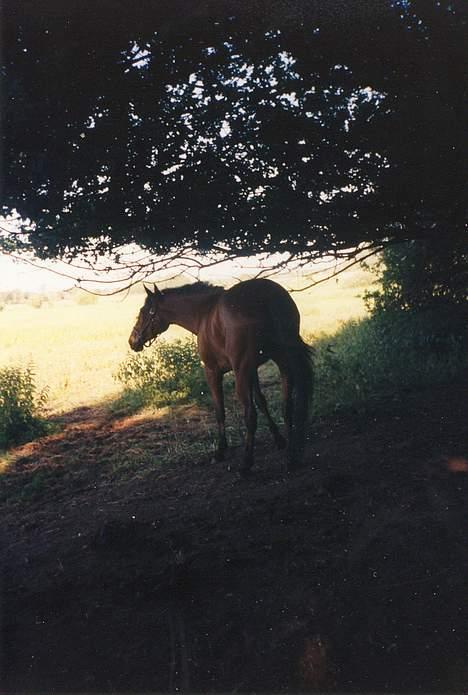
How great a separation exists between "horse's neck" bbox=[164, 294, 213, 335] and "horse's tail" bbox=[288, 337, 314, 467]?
5.96 ft

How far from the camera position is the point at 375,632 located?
2.85 metres

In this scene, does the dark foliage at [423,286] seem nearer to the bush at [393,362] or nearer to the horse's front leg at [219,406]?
the bush at [393,362]

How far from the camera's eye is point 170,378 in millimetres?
11406

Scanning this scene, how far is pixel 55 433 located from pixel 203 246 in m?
6.44

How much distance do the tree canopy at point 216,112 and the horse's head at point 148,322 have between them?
2703mm

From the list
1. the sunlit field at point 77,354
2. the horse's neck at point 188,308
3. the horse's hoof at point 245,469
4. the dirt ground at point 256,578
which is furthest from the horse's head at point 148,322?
the horse's hoof at point 245,469

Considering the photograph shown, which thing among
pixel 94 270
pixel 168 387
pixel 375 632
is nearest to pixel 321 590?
pixel 375 632

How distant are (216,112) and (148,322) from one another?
4020mm

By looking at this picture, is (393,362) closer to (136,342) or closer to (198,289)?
(198,289)

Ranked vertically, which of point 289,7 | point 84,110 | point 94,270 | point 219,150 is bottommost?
point 94,270

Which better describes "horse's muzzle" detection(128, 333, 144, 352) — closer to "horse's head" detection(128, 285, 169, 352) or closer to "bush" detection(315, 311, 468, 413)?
"horse's head" detection(128, 285, 169, 352)

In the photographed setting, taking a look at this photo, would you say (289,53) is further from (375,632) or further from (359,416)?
(359,416)

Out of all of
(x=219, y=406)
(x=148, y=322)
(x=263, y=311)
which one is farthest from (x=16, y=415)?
(x=263, y=311)

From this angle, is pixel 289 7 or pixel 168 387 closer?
pixel 289 7
